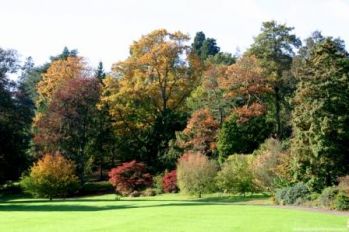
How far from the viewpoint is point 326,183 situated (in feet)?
115

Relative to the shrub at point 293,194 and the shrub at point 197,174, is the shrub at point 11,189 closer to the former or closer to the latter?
the shrub at point 197,174

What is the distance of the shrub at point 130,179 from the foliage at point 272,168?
13.6 meters

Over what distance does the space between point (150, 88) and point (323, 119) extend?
2709 cm

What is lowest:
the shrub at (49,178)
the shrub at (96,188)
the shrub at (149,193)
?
the shrub at (149,193)

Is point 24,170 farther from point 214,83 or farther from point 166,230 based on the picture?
point 166,230

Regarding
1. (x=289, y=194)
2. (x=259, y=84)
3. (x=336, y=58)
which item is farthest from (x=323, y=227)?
(x=259, y=84)

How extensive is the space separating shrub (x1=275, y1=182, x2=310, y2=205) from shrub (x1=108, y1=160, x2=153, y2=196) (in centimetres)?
1855

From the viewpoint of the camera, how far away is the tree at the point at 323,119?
1362 inches

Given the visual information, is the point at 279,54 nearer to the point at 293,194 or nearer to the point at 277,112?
the point at 277,112

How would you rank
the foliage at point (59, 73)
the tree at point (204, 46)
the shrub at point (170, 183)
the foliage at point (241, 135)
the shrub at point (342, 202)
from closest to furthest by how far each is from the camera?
the shrub at point (342, 202)
the foliage at point (241, 135)
the shrub at point (170, 183)
the foliage at point (59, 73)
the tree at point (204, 46)

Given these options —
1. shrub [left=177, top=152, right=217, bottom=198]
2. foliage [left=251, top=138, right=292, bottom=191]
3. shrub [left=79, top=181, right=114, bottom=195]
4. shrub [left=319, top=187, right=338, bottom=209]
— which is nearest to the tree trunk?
shrub [left=177, top=152, right=217, bottom=198]

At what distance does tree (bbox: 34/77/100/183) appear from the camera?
185ft

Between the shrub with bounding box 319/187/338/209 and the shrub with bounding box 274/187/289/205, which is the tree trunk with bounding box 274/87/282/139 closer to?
the shrub with bounding box 274/187/289/205

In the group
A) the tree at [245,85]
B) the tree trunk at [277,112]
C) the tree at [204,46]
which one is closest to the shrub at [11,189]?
the tree at [245,85]
